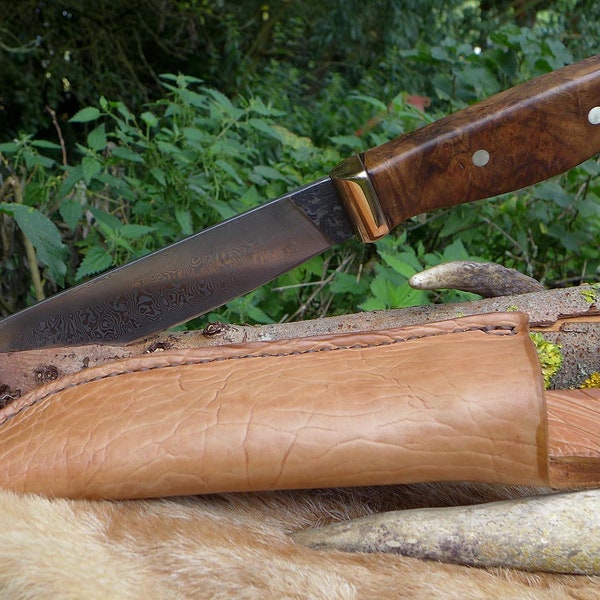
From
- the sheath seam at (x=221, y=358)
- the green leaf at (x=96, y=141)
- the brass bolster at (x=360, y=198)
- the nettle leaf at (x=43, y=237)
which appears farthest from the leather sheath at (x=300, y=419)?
the green leaf at (x=96, y=141)

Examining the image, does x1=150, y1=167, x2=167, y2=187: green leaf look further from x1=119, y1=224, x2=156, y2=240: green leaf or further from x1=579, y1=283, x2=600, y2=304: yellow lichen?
x1=579, y1=283, x2=600, y2=304: yellow lichen

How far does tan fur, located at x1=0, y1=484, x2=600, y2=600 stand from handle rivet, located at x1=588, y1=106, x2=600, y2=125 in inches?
34.9

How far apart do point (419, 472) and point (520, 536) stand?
169 millimetres

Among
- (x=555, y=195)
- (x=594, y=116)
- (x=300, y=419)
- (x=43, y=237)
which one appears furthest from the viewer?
(x=555, y=195)

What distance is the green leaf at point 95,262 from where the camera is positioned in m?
1.94

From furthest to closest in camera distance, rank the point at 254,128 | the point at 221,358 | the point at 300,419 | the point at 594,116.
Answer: the point at 254,128, the point at 594,116, the point at 221,358, the point at 300,419

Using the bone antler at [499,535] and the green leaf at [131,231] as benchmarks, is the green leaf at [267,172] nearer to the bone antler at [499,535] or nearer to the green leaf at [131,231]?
the green leaf at [131,231]

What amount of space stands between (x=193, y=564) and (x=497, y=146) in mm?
1131

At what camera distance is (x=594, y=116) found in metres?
1.53

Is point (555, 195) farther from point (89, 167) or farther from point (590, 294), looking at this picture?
point (89, 167)

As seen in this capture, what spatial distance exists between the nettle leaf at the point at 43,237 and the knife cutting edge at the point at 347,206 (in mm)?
386

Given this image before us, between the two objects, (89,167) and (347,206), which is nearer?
(347,206)

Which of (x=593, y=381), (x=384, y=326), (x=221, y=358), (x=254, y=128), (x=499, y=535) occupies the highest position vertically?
(x=254, y=128)

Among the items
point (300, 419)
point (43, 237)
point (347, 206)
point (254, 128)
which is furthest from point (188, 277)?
point (254, 128)
